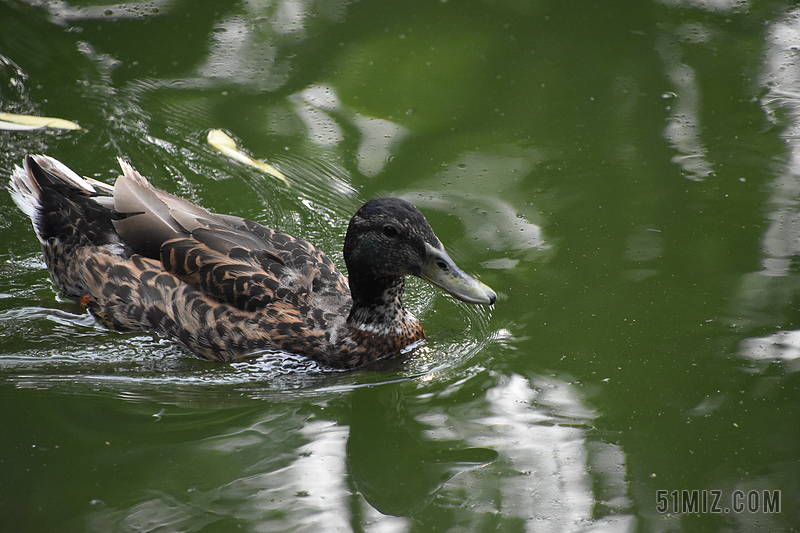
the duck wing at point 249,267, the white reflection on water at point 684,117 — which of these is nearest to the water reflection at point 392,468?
the duck wing at point 249,267

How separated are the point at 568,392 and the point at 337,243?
2274 millimetres

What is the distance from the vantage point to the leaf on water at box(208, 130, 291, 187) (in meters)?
6.17

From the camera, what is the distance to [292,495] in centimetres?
354

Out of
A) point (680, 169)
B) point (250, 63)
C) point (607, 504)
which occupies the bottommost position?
point (607, 504)

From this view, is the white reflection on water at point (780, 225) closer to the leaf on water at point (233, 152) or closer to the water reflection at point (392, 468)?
the water reflection at point (392, 468)

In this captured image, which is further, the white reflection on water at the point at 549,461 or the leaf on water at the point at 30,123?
the leaf on water at the point at 30,123

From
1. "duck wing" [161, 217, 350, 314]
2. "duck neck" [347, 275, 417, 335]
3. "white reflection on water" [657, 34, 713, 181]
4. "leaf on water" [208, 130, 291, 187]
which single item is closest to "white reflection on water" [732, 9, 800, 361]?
"white reflection on water" [657, 34, 713, 181]

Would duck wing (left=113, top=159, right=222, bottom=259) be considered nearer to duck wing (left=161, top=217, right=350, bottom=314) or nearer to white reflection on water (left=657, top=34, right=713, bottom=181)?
duck wing (left=161, top=217, right=350, bottom=314)

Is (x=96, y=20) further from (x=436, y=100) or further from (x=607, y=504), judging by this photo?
(x=607, y=504)

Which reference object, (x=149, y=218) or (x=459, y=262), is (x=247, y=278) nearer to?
(x=149, y=218)

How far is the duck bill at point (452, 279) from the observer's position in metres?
4.18

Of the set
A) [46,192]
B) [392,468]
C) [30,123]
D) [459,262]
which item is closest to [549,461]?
[392,468]

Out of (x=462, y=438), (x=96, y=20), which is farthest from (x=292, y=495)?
(x=96, y=20)

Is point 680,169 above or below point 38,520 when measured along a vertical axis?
above
